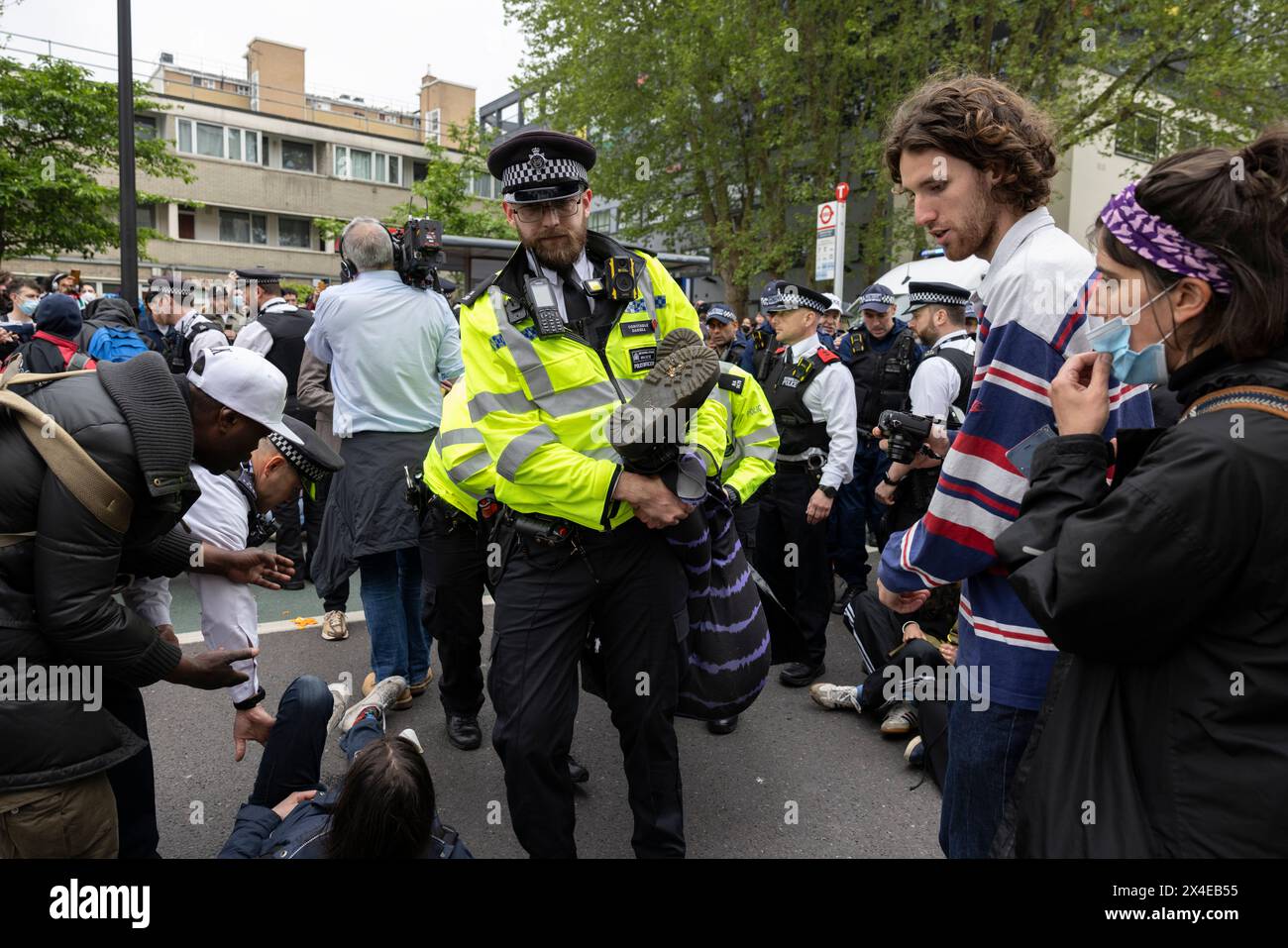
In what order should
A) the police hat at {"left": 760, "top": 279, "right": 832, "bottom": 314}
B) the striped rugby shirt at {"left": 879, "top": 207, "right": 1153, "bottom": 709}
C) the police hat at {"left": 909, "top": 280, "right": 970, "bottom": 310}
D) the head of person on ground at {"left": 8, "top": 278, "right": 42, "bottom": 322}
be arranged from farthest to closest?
the head of person on ground at {"left": 8, "top": 278, "right": 42, "bottom": 322}, the police hat at {"left": 909, "top": 280, "right": 970, "bottom": 310}, the police hat at {"left": 760, "top": 279, "right": 832, "bottom": 314}, the striped rugby shirt at {"left": 879, "top": 207, "right": 1153, "bottom": 709}

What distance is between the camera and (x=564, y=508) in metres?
2.39

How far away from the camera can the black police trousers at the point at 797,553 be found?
477 cm

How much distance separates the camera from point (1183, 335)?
142 cm

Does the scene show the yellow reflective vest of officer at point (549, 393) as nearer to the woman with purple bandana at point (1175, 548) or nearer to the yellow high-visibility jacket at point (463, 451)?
the yellow high-visibility jacket at point (463, 451)

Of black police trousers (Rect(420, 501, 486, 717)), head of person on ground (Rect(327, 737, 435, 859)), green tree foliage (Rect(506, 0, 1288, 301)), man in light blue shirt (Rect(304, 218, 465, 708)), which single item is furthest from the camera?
green tree foliage (Rect(506, 0, 1288, 301))

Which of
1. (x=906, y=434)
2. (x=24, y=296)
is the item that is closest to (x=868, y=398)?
(x=906, y=434)

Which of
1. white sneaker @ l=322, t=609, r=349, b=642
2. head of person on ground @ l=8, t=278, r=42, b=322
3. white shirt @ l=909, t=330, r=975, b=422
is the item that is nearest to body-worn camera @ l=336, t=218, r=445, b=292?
white sneaker @ l=322, t=609, r=349, b=642

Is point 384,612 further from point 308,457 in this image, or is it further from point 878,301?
point 878,301

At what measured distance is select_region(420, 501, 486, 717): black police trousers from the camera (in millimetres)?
3775

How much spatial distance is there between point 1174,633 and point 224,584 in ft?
8.27

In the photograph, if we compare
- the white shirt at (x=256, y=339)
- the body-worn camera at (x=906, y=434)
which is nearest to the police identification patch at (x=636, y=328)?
the body-worn camera at (x=906, y=434)

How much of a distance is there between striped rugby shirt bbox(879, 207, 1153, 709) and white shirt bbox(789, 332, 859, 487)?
2810mm

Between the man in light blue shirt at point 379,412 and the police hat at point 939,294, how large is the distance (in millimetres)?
3073

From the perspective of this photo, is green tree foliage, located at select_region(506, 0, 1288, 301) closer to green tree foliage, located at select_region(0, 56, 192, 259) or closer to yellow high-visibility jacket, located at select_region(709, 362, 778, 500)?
green tree foliage, located at select_region(0, 56, 192, 259)
